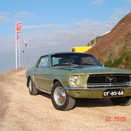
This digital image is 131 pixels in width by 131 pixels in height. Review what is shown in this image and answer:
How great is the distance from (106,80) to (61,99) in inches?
45.3

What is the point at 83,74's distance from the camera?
4.69 metres

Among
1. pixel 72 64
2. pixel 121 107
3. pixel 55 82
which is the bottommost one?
pixel 121 107

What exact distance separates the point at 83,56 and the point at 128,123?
284 centimetres

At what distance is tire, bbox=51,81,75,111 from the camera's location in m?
4.89

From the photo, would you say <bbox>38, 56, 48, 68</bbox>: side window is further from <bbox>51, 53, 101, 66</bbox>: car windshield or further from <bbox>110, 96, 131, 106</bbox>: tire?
<bbox>110, 96, 131, 106</bbox>: tire

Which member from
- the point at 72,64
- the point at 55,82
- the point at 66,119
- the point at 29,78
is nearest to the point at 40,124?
the point at 66,119

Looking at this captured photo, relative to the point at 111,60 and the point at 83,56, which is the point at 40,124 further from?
the point at 111,60

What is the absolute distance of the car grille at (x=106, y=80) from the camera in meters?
4.75

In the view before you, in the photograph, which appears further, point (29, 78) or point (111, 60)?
point (111, 60)

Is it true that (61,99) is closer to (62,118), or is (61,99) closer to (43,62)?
(62,118)

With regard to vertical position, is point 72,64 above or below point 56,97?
above

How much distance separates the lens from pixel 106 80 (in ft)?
16.0

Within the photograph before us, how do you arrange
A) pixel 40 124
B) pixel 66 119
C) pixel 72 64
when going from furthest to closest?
pixel 72 64 < pixel 66 119 < pixel 40 124

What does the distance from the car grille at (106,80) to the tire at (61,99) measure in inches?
23.8
